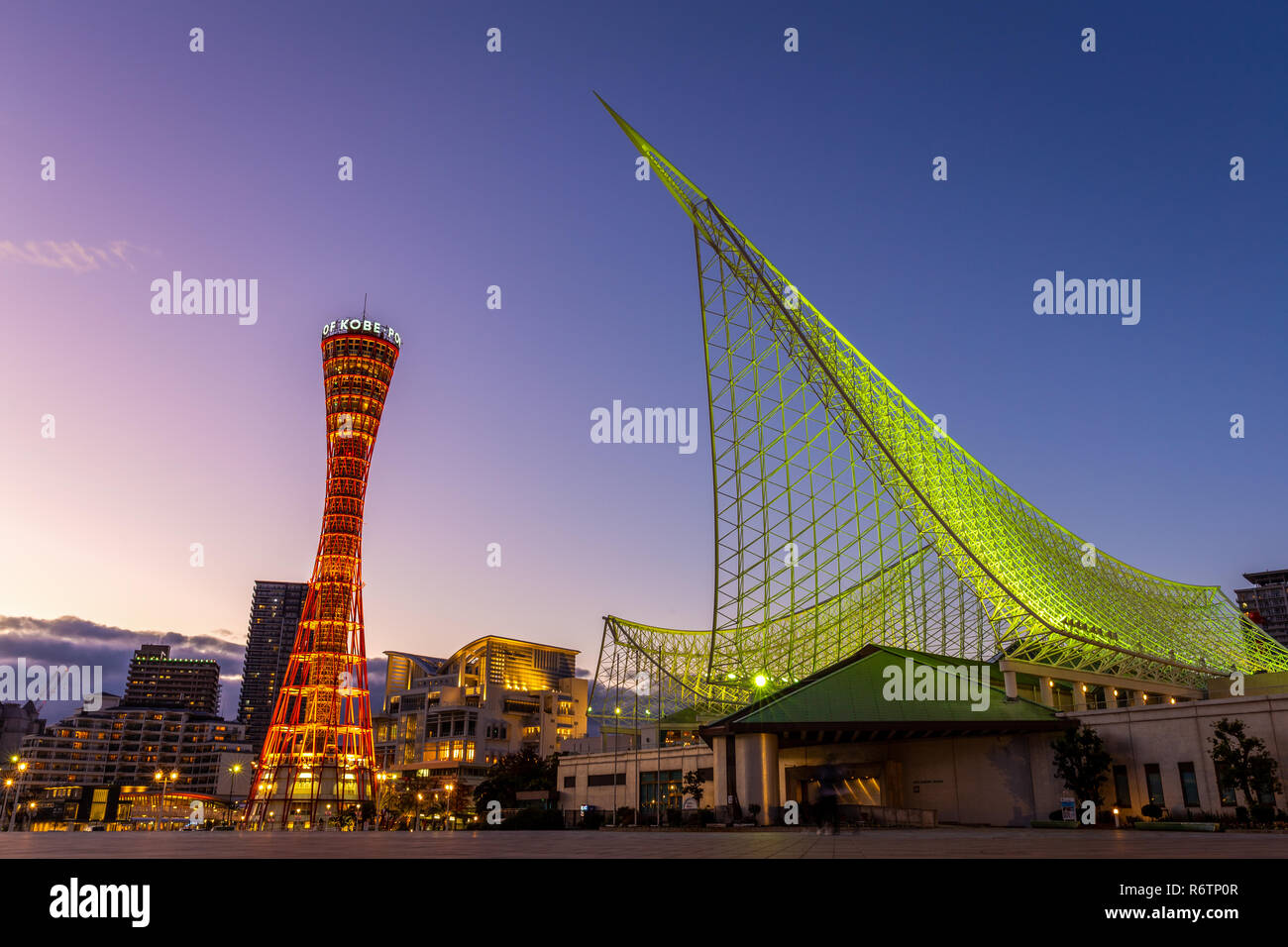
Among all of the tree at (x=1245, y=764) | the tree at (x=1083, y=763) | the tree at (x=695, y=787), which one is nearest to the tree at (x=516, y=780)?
the tree at (x=695, y=787)

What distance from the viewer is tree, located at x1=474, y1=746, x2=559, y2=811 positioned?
258 feet

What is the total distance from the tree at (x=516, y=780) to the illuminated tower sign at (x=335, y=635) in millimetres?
30797

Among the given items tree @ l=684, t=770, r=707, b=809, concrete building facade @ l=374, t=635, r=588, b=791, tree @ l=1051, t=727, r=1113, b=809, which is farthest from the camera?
concrete building facade @ l=374, t=635, r=588, b=791

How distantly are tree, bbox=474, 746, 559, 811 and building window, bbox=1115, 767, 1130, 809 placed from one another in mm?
44384

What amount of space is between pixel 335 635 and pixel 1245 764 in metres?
96.0

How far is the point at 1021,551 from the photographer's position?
56.4m

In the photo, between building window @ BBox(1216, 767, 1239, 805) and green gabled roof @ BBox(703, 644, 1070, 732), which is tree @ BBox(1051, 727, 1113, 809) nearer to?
green gabled roof @ BBox(703, 644, 1070, 732)

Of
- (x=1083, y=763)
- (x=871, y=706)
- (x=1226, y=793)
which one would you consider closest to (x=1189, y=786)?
(x=1226, y=793)

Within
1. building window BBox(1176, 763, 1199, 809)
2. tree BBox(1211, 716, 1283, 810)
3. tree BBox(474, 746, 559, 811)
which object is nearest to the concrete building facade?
tree BBox(474, 746, 559, 811)

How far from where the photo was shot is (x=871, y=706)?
167 feet

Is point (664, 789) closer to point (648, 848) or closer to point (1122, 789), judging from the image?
point (1122, 789)

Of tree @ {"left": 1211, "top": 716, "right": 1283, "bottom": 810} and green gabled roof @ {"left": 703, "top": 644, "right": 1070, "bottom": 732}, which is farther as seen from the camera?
green gabled roof @ {"left": 703, "top": 644, "right": 1070, "bottom": 732}
